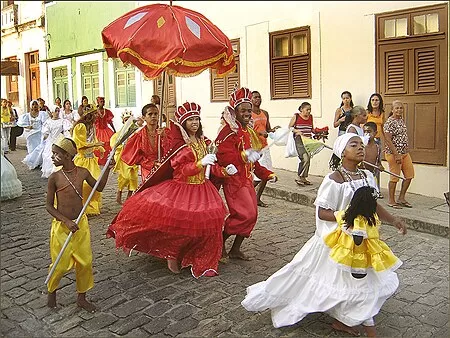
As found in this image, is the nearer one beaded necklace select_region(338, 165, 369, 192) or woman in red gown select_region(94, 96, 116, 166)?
beaded necklace select_region(338, 165, 369, 192)

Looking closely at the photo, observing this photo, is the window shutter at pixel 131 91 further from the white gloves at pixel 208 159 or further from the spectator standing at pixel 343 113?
the white gloves at pixel 208 159

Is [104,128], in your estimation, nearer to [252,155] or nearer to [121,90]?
[121,90]

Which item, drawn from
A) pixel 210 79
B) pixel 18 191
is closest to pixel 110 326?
pixel 18 191

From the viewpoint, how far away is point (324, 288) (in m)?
3.69

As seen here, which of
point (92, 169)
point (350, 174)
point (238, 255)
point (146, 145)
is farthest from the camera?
point (92, 169)

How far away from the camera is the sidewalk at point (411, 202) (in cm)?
674

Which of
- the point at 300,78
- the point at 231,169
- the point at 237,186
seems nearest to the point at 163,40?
the point at 231,169

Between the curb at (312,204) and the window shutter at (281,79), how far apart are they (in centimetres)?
233

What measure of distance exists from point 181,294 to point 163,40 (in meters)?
2.46

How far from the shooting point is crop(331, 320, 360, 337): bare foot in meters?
3.73

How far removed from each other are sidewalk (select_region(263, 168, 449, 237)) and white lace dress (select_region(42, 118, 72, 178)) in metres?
3.51

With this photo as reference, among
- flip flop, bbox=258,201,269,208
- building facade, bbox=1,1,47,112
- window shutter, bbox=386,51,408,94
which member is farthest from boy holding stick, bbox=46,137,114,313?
window shutter, bbox=386,51,408,94

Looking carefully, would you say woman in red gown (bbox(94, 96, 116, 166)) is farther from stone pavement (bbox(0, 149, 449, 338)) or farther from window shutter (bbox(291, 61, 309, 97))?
window shutter (bbox(291, 61, 309, 97))

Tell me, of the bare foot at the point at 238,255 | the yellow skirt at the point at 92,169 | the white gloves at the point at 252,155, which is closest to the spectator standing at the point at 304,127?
the yellow skirt at the point at 92,169
